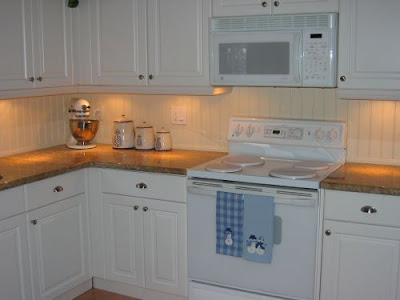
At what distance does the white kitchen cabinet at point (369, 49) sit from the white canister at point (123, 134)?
1496 millimetres

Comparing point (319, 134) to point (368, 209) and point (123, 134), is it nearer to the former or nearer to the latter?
point (368, 209)

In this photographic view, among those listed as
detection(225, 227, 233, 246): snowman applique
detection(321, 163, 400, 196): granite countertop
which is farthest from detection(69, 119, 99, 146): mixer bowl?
detection(321, 163, 400, 196): granite countertop

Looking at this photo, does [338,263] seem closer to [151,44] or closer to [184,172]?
[184,172]

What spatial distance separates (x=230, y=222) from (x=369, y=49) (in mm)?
1154

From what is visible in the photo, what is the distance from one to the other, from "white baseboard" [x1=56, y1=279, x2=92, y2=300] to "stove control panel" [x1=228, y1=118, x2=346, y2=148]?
4.23 feet

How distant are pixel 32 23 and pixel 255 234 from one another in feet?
5.87

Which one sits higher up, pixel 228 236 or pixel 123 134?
pixel 123 134

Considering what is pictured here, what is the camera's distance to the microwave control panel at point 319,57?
124 inches

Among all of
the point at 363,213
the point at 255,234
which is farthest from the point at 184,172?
the point at 363,213

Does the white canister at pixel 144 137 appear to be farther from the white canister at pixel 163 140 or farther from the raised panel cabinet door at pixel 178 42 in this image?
the raised panel cabinet door at pixel 178 42

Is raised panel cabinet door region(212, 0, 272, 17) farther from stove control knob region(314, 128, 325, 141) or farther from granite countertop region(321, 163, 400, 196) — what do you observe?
granite countertop region(321, 163, 400, 196)

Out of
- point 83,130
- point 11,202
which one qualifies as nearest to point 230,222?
point 11,202

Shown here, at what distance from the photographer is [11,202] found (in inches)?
121

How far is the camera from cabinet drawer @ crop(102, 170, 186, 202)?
11.1 ft
